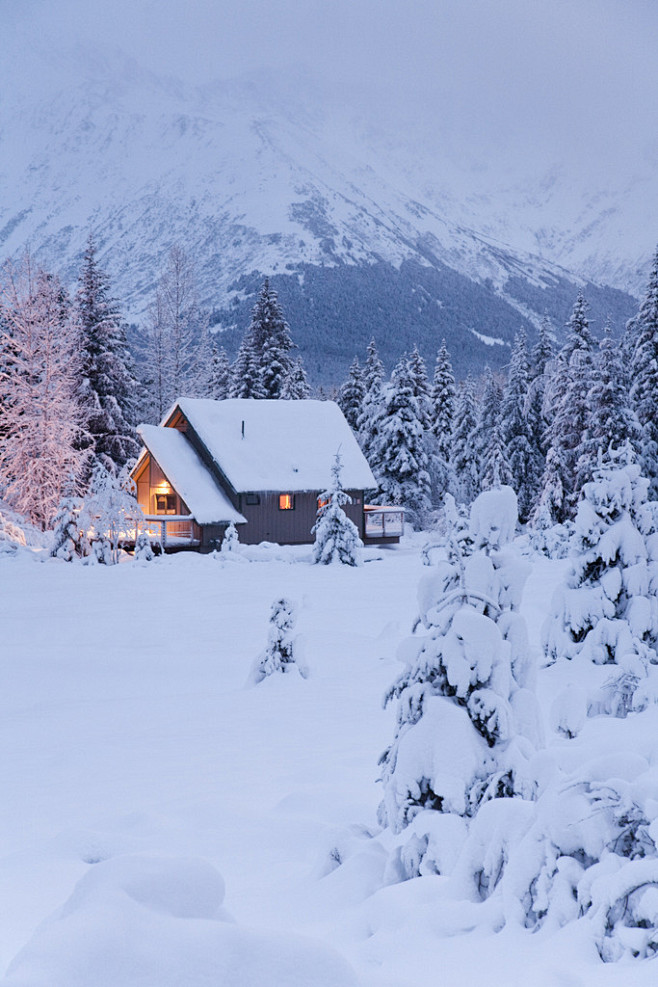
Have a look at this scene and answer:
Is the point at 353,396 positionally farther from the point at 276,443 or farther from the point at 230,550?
the point at 230,550

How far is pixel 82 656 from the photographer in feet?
37.0

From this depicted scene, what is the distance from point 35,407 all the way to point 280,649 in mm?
22701

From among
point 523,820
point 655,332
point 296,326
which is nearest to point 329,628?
point 523,820

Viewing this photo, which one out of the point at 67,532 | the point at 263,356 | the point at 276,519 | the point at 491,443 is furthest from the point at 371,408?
the point at 67,532

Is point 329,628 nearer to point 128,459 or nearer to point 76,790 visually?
point 76,790

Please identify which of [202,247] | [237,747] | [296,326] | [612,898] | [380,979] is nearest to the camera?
[380,979]

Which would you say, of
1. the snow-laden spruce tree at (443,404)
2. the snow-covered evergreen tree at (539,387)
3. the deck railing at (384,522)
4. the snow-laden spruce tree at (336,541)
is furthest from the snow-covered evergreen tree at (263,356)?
the snow-laden spruce tree at (336,541)

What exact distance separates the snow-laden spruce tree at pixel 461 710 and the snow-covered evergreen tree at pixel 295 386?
4232 centimetres

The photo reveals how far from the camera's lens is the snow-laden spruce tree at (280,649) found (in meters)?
9.97

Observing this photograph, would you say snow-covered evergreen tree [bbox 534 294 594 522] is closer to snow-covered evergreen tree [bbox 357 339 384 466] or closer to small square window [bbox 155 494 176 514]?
snow-covered evergreen tree [bbox 357 339 384 466]

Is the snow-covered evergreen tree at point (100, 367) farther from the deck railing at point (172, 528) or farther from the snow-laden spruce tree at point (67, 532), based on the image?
the snow-laden spruce tree at point (67, 532)

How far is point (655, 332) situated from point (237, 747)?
94.4ft

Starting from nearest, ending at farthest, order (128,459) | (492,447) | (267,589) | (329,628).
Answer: (329,628), (267,589), (128,459), (492,447)

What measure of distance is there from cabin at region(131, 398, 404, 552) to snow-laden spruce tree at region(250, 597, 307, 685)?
71.4 ft
